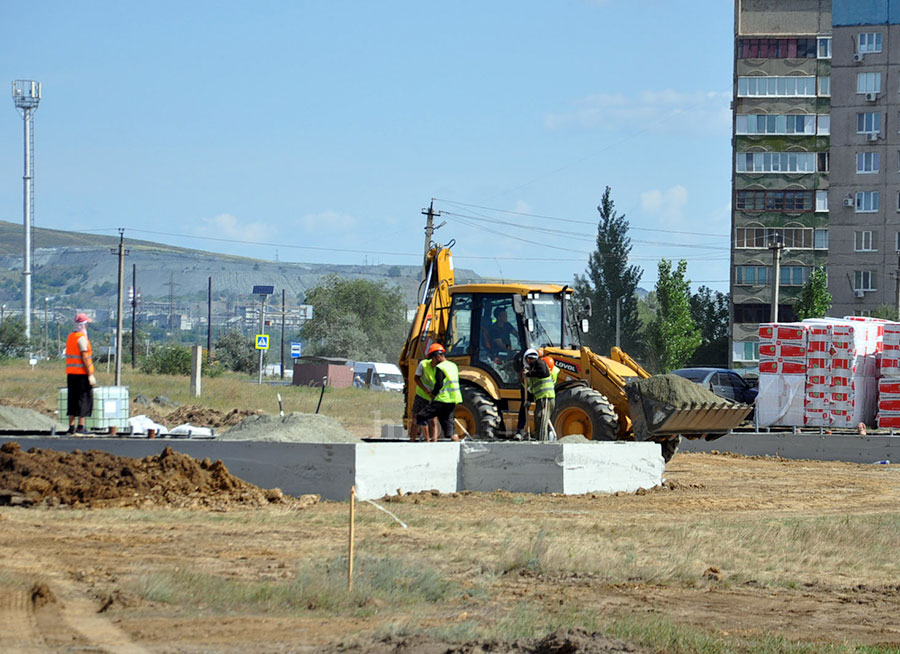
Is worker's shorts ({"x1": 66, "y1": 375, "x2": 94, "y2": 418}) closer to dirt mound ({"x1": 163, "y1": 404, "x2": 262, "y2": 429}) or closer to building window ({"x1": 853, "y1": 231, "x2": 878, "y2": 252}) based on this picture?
dirt mound ({"x1": 163, "y1": 404, "x2": 262, "y2": 429})

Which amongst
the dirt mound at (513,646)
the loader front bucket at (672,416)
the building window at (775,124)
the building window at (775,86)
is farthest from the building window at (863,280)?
the dirt mound at (513,646)

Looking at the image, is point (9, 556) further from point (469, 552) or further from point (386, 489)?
point (386, 489)

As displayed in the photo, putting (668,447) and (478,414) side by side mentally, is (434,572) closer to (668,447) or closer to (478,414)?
(478,414)

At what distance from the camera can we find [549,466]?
16.3 metres

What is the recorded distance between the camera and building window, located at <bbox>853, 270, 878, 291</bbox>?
7812cm

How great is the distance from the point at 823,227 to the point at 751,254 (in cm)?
496

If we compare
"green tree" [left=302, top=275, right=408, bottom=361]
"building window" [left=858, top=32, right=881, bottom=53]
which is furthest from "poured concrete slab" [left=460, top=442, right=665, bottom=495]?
"green tree" [left=302, top=275, right=408, bottom=361]

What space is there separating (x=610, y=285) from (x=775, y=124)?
55.9ft

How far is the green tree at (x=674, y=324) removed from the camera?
72.5m

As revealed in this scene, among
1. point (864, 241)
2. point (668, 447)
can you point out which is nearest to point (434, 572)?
point (668, 447)

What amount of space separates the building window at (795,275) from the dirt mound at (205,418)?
49.0 meters

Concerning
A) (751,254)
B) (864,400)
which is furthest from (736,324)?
(864,400)

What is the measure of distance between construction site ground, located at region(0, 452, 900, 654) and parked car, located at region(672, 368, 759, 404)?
1508 centimetres

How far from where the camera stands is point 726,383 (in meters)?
32.0
